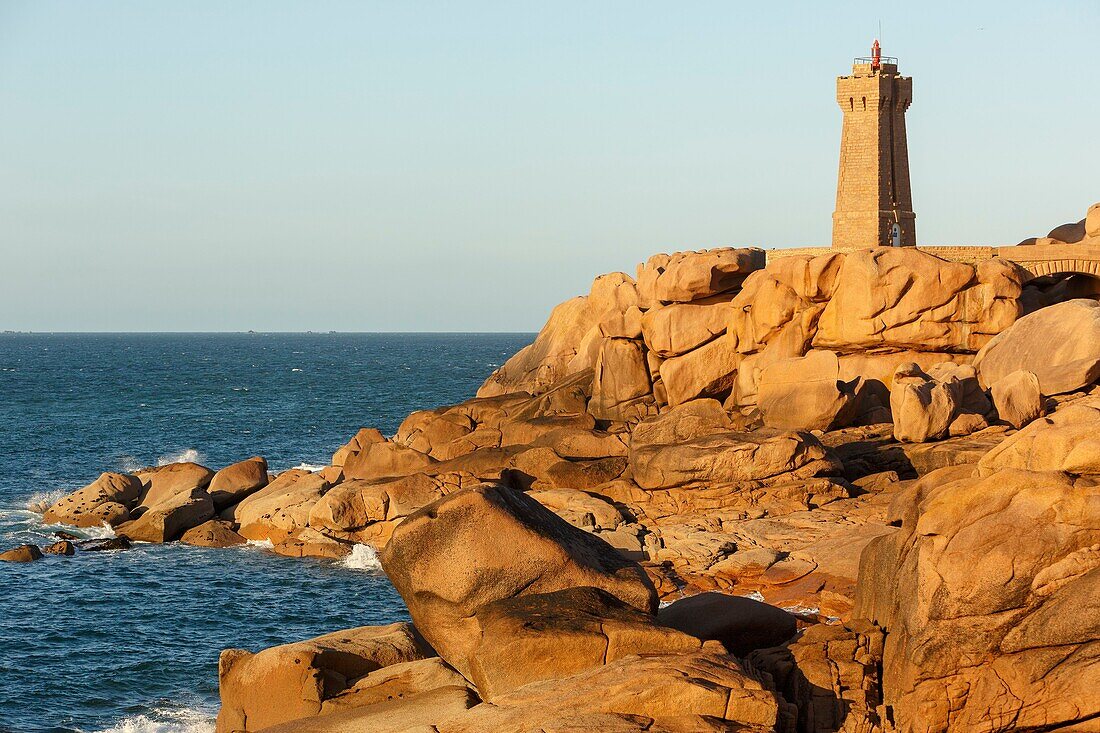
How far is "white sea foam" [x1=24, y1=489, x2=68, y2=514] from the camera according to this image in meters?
45.5

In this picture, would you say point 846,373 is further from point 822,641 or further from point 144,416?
point 144,416

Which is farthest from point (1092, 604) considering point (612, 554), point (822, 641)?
point (612, 554)

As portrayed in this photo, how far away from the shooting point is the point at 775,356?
44.0 m

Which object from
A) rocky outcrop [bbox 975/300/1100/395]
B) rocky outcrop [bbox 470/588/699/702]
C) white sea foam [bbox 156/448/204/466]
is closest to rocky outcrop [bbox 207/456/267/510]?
white sea foam [bbox 156/448/204/466]

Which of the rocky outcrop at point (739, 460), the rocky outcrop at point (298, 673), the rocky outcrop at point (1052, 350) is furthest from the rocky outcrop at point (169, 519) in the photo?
the rocky outcrop at point (1052, 350)

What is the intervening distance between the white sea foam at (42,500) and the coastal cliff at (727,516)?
2365 mm

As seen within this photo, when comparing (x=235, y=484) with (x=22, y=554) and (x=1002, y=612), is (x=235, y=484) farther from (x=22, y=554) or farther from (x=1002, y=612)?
(x=1002, y=612)

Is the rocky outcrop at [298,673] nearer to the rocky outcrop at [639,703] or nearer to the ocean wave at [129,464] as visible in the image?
the rocky outcrop at [639,703]

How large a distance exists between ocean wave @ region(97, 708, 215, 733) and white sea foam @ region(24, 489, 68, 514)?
79.9 ft

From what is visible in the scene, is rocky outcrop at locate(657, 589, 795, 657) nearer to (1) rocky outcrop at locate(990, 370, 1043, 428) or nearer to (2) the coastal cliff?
(2) the coastal cliff

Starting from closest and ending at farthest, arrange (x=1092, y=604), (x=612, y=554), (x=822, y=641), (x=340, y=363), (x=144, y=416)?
(x=1092, y=604), (x=822, y=641), (x=612, y=554), (x=144, y=416), (x=340, y=363)

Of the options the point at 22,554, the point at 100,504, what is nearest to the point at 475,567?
the point at 22,554

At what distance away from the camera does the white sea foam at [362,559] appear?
3522cm

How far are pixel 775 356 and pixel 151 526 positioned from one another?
2368 cm
